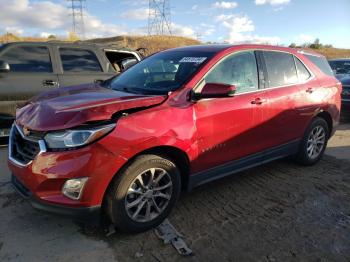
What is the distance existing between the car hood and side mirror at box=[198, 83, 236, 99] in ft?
1.42

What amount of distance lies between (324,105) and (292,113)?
34.0 inches

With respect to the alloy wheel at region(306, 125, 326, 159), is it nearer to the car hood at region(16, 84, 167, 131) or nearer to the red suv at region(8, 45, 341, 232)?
the red suv at region(8, 45, 341, 232)

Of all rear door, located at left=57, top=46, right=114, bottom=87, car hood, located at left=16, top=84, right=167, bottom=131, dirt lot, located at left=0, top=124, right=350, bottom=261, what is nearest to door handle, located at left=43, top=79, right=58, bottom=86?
rear door, located at left=57, top=46, right=114, bottom=87

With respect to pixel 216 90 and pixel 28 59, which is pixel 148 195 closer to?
pixel 216 90

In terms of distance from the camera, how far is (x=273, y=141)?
15.0 ft

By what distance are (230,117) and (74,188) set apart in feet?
5.97

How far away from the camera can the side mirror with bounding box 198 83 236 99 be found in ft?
11.5

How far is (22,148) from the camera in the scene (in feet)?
10.9

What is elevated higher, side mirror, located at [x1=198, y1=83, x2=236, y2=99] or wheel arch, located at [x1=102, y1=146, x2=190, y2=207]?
side mirror, located at [x1=198, y1=83, x2=236, y2=99]

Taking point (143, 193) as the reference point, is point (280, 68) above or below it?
above

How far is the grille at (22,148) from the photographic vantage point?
3070 millimetres

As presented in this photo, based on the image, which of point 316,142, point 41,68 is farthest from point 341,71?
point 41,68

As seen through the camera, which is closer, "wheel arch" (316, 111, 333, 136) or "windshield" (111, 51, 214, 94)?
"windshield" (111, 51, 214, 94)

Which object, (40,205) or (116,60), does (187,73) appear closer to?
(40,205)
